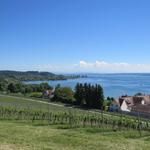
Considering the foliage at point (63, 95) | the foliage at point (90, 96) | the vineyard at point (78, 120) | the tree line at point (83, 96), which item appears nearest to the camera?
the vineyard at point (78, 120)

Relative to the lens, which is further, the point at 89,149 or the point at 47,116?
the point at 47,116

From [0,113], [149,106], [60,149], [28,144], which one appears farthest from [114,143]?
[149,106]

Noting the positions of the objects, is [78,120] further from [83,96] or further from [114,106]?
[83,96]

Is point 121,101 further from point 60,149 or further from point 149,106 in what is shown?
point 60,149

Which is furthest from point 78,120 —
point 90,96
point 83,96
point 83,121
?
point 83,96

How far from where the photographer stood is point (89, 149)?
11555mm

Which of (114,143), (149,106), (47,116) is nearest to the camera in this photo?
(114,143)

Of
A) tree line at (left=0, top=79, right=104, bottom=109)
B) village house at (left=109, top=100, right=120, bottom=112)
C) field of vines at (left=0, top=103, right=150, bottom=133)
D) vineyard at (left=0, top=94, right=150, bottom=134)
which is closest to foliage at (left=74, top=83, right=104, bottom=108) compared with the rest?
tree line at (left=0, top=79, right=104, bottom=109)

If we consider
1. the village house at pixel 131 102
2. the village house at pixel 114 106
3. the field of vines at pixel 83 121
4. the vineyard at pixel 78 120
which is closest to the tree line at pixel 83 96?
the village house at pixel 114 106

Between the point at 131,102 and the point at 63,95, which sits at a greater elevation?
the point at 63,95

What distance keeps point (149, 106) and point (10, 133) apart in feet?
150

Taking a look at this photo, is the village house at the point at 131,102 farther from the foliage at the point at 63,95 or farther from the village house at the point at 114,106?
the foliage at the point at 63,95

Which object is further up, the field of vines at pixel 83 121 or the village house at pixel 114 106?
the field of vines at pixel 83 121

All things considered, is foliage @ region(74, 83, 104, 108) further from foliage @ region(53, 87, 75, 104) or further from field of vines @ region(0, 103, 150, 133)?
field of vines @ region(0, 103, 150, 133)
